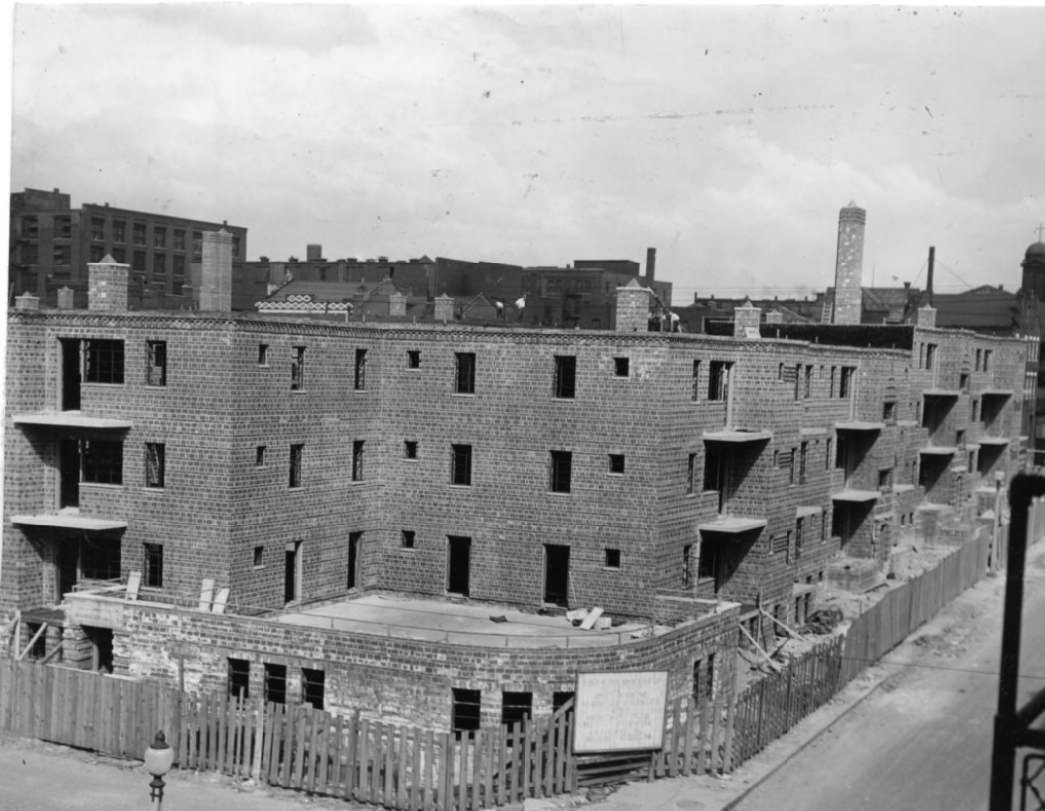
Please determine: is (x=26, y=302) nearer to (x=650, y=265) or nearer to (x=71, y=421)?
(x=71, y=421)

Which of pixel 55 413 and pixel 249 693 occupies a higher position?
pixel 55 413

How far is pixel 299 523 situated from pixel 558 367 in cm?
829

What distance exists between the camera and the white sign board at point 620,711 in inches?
991

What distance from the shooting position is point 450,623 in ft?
107

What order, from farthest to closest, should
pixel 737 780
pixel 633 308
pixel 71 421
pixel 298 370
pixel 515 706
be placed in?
1. pixel 633 308
2. pixel 298 370
3. pixel 71 421
4. pixel 515 706
5. pixel 737 780

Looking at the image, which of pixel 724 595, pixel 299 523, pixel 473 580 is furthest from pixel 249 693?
pixel 724 595

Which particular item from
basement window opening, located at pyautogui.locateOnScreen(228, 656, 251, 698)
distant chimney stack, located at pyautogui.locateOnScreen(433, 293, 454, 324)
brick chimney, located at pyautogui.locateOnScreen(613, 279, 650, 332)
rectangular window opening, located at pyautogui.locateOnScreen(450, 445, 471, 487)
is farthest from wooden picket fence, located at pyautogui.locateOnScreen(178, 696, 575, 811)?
distant chimney stack, located at pyautogui.locateOnScreen(433, 293, 454, 324)

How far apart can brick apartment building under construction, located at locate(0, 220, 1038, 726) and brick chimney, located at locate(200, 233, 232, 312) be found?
9 centimetres

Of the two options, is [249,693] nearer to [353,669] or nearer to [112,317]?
[353,669]

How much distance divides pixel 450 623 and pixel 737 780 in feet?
30.5

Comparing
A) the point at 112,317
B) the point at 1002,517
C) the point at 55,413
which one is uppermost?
the point at 112,317

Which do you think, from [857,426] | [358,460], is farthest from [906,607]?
[358,460]

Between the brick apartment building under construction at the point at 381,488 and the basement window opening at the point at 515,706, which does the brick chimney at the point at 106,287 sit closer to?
the brick apartment building under construction at the point at 381,488

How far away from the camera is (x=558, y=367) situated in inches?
1368
